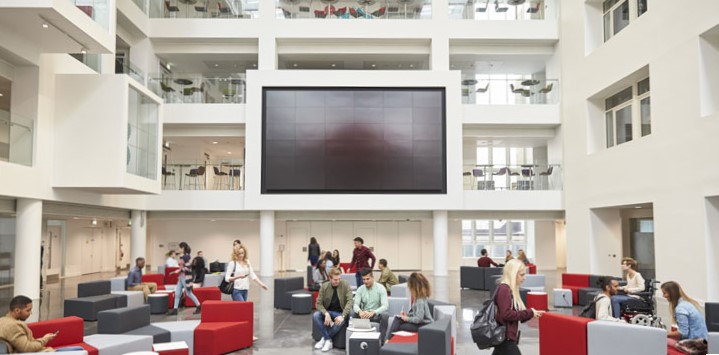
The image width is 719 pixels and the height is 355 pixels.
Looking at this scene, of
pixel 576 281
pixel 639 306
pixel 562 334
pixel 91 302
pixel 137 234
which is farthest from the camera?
pixel 137 234

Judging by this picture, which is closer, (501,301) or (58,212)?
(501,301)

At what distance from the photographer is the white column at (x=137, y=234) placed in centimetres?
2497

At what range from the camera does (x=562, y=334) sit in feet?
25.7

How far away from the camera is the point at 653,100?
55.2 ft

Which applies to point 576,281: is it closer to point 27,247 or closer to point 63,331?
point 63,331

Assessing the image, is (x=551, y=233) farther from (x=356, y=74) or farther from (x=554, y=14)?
(x=356, y=74)

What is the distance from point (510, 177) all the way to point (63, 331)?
2081cm

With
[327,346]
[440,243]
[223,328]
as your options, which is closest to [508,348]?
[327,346]

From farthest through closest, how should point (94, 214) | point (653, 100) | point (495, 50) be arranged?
point (495, 50) → point (94, 214) → point (653, 100)

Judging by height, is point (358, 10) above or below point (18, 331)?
above

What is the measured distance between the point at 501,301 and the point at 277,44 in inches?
887

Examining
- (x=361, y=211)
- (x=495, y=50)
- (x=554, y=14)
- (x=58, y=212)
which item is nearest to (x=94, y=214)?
(x=58, y=212)

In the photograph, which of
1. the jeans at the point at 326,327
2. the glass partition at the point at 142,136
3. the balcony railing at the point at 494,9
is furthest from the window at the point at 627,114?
the glass partition at the point at 142,136

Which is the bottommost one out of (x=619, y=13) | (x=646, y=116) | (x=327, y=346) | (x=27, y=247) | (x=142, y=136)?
(x=327, y=346)
